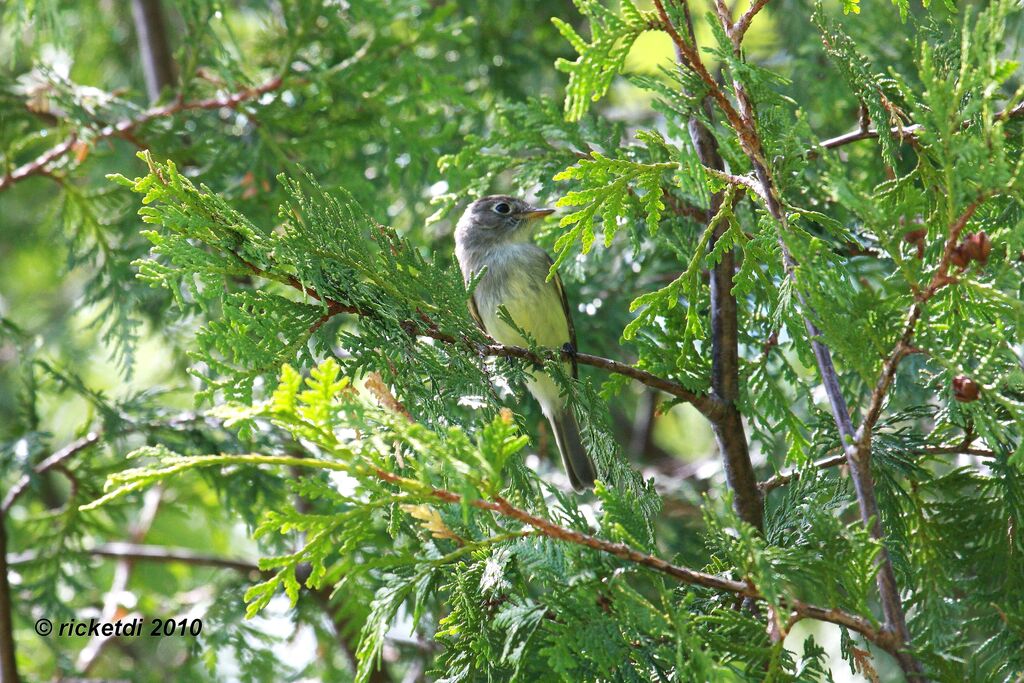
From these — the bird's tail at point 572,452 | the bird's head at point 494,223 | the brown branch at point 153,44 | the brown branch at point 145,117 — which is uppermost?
the brown branch at point 153,44

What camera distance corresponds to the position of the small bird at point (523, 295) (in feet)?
13.8

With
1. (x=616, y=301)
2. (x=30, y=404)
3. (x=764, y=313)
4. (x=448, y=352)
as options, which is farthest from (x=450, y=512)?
(x=30, y=404)

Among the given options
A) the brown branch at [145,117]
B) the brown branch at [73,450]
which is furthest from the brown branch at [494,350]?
the brown branch at [145,117]

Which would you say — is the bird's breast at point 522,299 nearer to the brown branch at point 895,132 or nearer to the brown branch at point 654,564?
the brown branch at point 895,132

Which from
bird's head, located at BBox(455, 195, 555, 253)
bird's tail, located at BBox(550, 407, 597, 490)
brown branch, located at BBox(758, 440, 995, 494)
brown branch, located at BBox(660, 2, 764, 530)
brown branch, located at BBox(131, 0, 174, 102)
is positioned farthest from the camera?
brown branch, located at BBox(131, 0, 174, 102)

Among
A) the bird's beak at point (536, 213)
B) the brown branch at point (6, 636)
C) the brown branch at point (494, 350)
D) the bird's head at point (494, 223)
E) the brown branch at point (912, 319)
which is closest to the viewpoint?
the brown branch at point (912, 319)

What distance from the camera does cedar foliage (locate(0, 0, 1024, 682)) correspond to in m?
1.86

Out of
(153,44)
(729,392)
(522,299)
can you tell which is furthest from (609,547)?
(153,44)

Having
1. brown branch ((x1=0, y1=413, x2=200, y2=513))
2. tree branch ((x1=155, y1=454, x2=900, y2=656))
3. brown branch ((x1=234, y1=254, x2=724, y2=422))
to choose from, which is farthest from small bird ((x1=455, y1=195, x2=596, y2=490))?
tree branch ((x1=155, y1=454, x2=900, y2=656))

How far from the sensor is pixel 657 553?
6.97 ft

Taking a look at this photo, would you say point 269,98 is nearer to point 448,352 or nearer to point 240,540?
point 448,352

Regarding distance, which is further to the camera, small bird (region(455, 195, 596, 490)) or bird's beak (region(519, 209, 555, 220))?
bird's beak (region(519, 209, 555, 220))

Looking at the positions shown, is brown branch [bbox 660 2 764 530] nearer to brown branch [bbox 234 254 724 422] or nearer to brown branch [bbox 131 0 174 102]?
brown branch [bbox 234 254 724 422]

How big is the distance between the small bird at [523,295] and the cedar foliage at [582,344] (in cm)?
21
